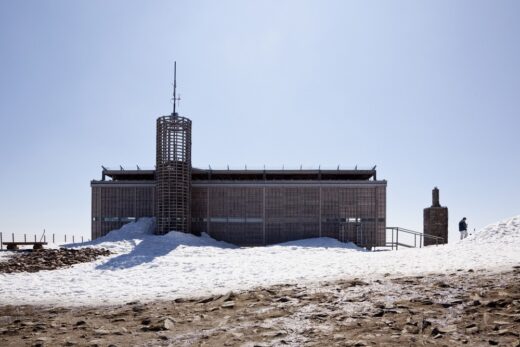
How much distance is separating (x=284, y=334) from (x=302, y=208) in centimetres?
1883

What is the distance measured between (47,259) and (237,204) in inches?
482

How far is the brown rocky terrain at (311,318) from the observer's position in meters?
6.61

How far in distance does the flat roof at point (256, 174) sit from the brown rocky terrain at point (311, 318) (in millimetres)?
17209

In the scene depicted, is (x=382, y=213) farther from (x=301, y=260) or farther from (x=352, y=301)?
(x=352, y=301)

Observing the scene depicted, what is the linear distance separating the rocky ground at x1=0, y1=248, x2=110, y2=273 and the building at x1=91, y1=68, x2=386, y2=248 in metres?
6.26

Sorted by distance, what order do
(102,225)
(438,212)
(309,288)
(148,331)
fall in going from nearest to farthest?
(148,331)
(309,288)
(438,212)
(102,225)

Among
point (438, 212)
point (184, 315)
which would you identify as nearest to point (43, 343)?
point (184, 315)

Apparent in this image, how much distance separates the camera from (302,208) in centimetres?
2556

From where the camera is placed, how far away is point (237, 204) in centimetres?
2595

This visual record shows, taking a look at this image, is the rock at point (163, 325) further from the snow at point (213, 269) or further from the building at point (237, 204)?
the building at point (237, 204)

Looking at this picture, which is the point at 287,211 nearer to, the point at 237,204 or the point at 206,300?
the point at 237,204

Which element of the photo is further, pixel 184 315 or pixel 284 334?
pixel 184 315

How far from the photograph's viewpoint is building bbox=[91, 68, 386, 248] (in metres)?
25.0

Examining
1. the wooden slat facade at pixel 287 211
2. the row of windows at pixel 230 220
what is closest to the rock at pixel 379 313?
the wooden slat facade at pixel 287 211
